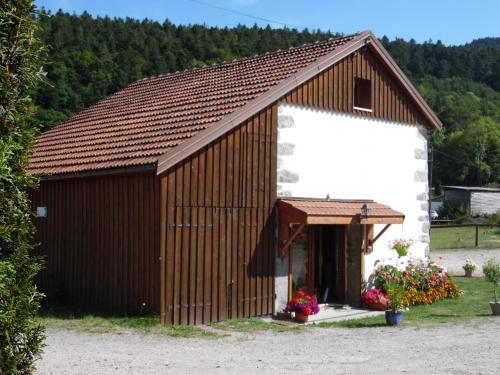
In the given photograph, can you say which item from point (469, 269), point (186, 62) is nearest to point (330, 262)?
point (469, 269)

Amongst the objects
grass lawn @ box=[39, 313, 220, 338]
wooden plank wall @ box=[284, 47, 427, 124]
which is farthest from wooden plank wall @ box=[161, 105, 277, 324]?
wooden plank wall @ box=[284, 47, 427, 124]

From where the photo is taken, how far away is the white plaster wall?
1388cm

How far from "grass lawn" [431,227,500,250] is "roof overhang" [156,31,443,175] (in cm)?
1421

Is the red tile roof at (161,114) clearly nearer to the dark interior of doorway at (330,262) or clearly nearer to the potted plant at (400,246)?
the dark interior of doorway at (330,262)

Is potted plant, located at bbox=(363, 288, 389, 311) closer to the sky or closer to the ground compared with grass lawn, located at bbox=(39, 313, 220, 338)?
closer to the sky

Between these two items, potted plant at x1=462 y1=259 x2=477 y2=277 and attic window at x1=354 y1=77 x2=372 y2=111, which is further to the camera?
potted plant at x1=462 y1=259 x2=477 y2=277

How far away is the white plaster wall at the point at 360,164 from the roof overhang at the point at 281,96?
466 mm

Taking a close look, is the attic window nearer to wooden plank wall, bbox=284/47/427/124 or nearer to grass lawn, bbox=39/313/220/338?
wooden plank wall, bbox=284/47/427/124

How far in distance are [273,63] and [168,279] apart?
20.6 feet

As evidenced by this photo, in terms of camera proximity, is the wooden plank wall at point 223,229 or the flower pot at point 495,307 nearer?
the wooden plank wall at point 223,229

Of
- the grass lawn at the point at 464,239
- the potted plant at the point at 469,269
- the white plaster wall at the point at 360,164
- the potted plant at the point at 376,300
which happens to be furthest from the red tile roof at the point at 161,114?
the grass lawn at the point at 464,239

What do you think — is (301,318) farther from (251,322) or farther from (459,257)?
(459,257)

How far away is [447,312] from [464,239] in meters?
20.7

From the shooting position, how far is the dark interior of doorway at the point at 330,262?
50.2 feet
